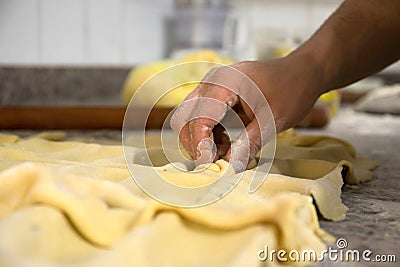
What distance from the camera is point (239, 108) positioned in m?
0.63

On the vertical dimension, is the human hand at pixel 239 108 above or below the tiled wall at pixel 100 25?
above

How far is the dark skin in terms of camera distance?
2.00ft

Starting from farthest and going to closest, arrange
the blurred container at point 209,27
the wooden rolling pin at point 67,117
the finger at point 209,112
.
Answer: the blurred container at point 209,27 → the wooden rolling pin at point 67,117 → the finger at point 209,112

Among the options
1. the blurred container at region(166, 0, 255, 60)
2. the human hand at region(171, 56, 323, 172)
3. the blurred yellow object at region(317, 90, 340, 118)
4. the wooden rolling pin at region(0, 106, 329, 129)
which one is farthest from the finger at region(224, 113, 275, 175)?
the blurred container at region(166, 0, 255, 60)

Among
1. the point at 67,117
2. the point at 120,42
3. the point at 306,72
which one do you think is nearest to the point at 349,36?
the point at 306,72

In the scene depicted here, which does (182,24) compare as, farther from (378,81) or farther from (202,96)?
(202,96)

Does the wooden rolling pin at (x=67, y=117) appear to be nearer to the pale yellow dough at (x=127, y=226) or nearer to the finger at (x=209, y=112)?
the finger at (x=209, y=112)

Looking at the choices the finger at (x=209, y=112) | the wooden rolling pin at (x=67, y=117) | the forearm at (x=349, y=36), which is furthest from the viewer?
the wooden rolling pin at (x=67, y=117)

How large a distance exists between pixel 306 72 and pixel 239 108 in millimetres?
118

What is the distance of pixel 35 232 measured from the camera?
373mm

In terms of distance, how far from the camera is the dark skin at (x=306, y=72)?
610 mm

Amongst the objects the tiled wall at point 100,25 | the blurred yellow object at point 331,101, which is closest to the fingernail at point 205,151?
the blurred yellow object at point 331,101

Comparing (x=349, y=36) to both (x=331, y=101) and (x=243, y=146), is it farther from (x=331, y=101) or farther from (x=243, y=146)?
(x=331, y=101)

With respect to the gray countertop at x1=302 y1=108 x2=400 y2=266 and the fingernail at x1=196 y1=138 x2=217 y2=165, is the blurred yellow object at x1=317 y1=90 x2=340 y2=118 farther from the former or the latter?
the fingernail at x1=196 y1=138 x2=217 y2=165
